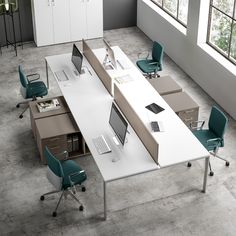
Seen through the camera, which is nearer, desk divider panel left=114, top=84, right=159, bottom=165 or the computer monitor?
desk divider panel left=114, top=84, right=159, bottom=165

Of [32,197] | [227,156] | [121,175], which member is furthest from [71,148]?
[227,156]

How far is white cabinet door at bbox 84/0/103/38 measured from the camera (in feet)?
34.7

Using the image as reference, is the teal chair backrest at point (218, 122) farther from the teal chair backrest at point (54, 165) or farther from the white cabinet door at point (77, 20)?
the white cabinet door at point (77, 20)

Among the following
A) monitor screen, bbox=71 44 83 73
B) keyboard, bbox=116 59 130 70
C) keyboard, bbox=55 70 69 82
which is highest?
monitor screen, bbox=71 44 83 73

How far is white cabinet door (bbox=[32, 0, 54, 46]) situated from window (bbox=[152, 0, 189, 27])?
7.65 feet

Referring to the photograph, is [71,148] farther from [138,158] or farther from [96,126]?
[138,158]

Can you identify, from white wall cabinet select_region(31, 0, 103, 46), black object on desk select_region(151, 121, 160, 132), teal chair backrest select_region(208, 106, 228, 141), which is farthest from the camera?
white wall cabinet select_region(31, 0, 103, 46)

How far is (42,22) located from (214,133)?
16.3 ft

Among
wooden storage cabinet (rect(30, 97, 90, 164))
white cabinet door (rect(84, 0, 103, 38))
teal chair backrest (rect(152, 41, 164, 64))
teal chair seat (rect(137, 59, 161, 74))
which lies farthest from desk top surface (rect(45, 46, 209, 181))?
white cabinet door (rect(84, 0, 103, 38))

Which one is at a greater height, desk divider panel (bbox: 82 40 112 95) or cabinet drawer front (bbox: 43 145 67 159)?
desk divider panel (bbox: 82 40 112 95)

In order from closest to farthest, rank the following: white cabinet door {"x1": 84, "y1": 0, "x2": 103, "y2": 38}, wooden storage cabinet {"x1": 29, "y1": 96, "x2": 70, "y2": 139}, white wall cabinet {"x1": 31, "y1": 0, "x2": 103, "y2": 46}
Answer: wooden storage cabinet {"x1": 29, "y1": 96, "x2": 70, "y2": 139} → white wall cabinet {"x1": 31, "y1": 0, "x2": 103, "y2": 46} → white cabinet door {"x1": 84, "y1": 0, "x2": 103, "y2": 38}

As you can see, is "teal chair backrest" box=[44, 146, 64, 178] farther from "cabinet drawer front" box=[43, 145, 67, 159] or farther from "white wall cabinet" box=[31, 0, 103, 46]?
"white wall cabinet" box=[31, 0, 103, 46]

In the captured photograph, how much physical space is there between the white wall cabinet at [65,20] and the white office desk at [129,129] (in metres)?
2.43

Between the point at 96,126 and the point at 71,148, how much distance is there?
71 centimetres
